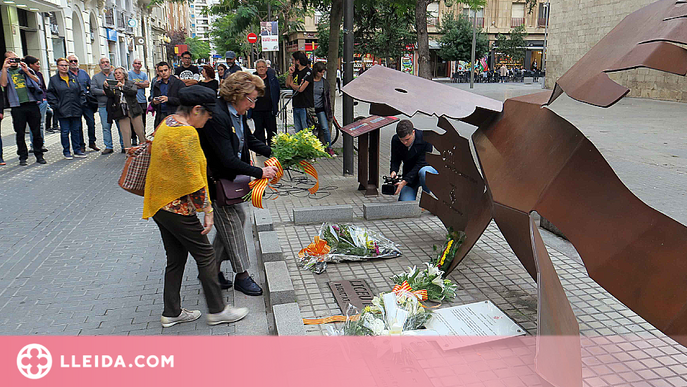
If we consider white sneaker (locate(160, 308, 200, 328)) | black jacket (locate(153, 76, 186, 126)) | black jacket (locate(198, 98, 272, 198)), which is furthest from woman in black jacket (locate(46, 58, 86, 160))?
white sneaker (locate(160, 308, 200, 328))

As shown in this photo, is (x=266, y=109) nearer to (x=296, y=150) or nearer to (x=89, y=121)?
(x=296, y=150)

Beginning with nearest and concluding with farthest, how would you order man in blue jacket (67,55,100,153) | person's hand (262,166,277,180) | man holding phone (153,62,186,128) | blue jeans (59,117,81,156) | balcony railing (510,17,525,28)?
person's hand (262,166,277,180) → man holding phone (153,62,186,128) → blue jeans (59,117,81,156) → man in blue jacket (67,55,100,153) → balcony railing (510,17,525,28)

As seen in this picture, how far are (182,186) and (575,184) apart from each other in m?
2.51

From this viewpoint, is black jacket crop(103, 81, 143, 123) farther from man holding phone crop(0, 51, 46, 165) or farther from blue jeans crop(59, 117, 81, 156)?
man holding phone crop(0, 51, 46, 165)

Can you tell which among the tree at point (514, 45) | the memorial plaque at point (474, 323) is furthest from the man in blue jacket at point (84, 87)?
the tree at point (514, 45)

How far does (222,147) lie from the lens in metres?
4.16

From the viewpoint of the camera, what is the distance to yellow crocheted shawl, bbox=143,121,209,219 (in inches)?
140

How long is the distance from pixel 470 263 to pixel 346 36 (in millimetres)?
4787

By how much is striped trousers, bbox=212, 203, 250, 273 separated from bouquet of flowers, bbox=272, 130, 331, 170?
231cm

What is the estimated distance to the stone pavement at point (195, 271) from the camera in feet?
13.0

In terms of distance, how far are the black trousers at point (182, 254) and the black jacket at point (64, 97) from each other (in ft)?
26.6

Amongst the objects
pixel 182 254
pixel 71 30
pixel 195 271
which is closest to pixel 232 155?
pixel 182 254

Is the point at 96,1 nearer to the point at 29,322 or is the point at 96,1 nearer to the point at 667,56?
the point at 29,322

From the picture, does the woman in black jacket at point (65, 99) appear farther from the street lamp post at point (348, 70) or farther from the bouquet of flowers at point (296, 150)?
the bouquet of flowers at point (296, 150)
